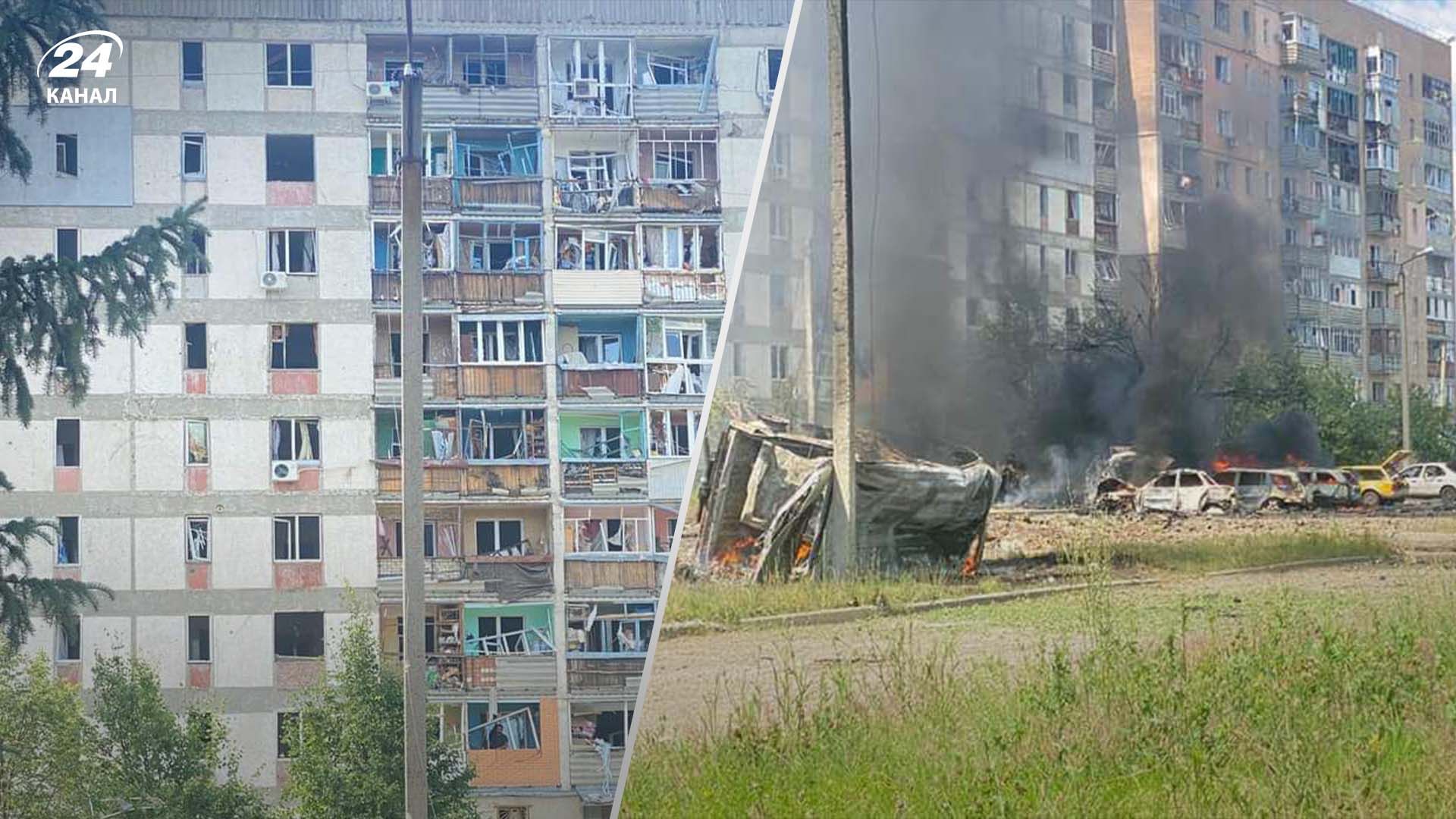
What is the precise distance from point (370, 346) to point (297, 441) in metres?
0.26

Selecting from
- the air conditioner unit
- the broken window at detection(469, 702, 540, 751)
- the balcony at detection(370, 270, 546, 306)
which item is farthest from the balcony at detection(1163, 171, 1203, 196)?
the broken window at detection(469, 702, 540, 751)

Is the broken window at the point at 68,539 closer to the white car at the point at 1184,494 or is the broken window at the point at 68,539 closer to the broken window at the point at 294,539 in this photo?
the broken window at the point at 294,539

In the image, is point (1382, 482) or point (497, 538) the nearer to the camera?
point (1382, 482)

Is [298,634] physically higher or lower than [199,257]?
lower

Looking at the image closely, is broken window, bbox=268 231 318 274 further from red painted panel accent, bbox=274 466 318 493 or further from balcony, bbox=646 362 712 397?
balcony, bbox=646 362 712 397

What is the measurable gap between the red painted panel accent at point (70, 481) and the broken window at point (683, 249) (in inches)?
53.0

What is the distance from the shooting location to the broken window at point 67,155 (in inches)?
136

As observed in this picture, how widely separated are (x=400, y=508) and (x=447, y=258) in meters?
0.57

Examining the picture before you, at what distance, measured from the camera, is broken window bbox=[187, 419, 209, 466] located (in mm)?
3410

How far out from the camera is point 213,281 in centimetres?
344

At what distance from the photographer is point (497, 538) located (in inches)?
136

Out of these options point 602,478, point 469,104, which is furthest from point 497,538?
point 469,104

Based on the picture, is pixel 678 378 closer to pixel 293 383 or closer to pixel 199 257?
pixel 293 383

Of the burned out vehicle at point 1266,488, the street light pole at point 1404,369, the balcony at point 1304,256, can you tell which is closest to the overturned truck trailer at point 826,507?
the burned out vehicle at point 1266,488
